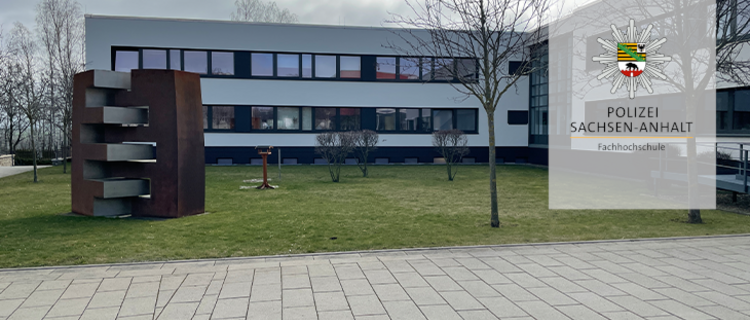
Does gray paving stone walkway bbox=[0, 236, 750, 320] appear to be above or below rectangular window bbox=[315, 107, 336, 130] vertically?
below

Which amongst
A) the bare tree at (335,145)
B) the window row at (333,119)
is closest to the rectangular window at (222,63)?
the window row at (333,119)

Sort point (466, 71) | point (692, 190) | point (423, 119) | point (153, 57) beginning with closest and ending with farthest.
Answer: point (692, 190)
point (466, 71)
point (153, 57)
point (423, 119)

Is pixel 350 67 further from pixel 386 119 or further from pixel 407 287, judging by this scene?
pixel 407 287

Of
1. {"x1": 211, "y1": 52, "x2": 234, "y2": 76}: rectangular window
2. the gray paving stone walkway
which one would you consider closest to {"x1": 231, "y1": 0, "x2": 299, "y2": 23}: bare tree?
{"x1": 211, "y1": 52, "x2": 234, "y2": 76}: rectangular window

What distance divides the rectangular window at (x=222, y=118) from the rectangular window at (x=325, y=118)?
4.10 meters

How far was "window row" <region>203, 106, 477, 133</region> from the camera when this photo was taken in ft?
79.9

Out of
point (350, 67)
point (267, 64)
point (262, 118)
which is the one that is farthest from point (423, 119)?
point (267, 64)

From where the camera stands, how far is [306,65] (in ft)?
81.6

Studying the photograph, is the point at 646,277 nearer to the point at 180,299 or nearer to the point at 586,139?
the point at 180,299

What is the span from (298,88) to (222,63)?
12.4 ft

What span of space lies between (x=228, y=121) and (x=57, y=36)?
47.9ft

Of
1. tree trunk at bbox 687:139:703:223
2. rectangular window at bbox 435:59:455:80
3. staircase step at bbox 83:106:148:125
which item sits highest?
rectangular window at bbox 435:59:455:80

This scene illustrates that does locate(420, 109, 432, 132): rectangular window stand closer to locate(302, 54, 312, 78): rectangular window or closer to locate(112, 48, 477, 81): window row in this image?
locate(112, 48, 477, 81): window row

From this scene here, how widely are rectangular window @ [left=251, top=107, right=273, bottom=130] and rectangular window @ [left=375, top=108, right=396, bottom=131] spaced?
531 cm
